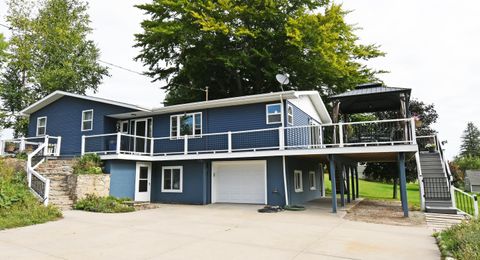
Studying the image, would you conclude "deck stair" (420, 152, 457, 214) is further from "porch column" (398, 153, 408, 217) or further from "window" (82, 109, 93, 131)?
"window" (82, 109, 93, 131)

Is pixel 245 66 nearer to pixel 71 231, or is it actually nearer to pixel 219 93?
pixel 219 93

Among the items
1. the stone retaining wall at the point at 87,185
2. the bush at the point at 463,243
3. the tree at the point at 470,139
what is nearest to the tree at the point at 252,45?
the stone retaining wall at the point at 87,185

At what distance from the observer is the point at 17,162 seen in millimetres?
15531

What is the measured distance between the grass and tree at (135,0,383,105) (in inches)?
578

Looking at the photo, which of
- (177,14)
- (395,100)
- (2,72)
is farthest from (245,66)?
(2,72)

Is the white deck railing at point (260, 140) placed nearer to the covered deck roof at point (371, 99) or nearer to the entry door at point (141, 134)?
the entry door at point (141, 134)

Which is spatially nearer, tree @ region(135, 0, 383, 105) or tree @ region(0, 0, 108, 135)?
tree @ region(135, 0, 383, 105)

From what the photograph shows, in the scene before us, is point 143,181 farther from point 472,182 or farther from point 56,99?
point 472,182

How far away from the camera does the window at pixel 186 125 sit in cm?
1709

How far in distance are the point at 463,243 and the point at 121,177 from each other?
46.5ft

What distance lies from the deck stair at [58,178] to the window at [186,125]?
5.31m

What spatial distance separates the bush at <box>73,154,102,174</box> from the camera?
1490 centimetres

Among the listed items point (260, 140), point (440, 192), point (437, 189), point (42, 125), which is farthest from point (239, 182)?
point (42, 125)

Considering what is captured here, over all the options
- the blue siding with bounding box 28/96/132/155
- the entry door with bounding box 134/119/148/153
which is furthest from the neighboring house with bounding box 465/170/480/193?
the blue siding with bounding box 28/96/132/155
